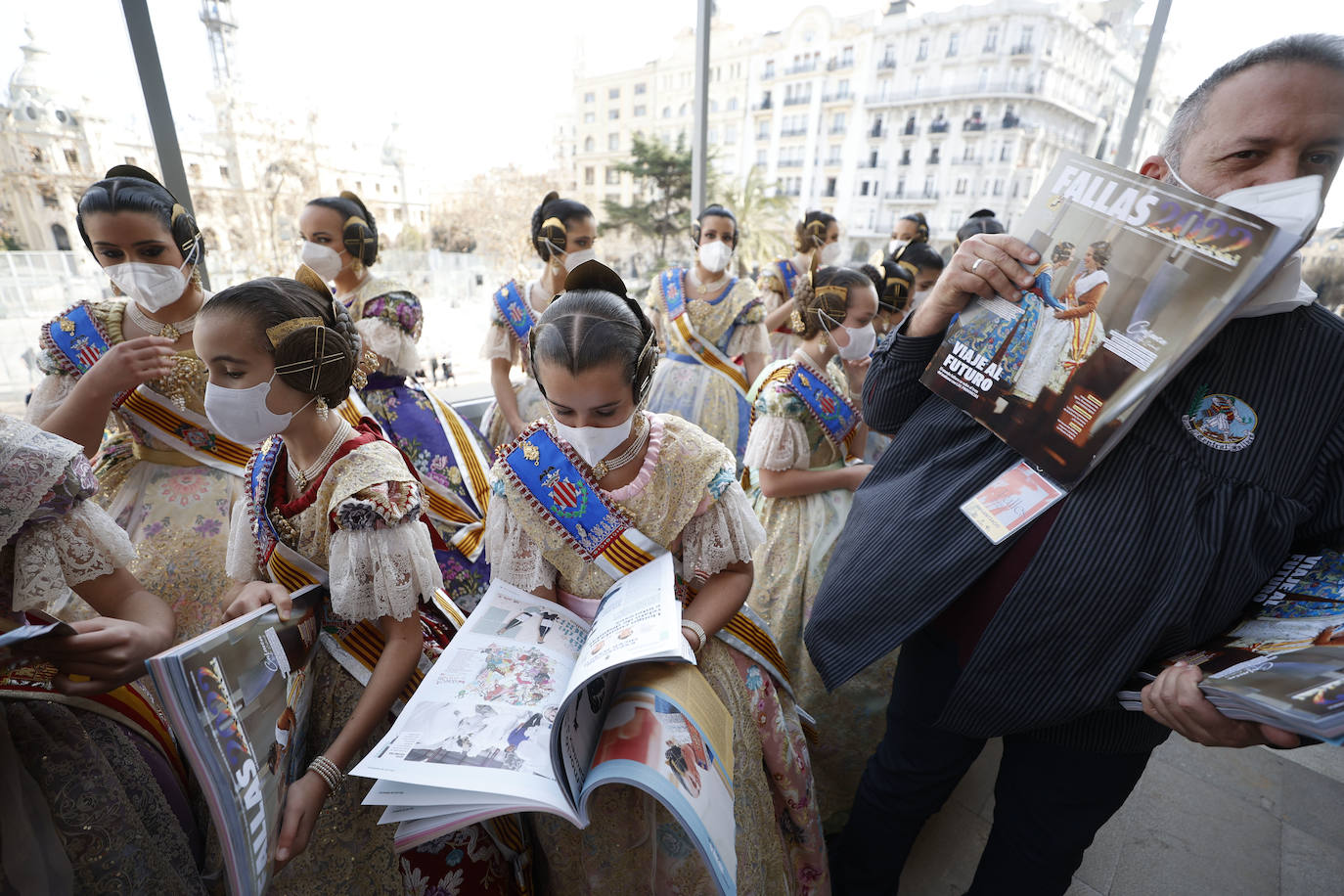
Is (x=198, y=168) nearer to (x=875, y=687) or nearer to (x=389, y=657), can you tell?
(x=389, y=657)

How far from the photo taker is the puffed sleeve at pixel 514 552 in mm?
1122

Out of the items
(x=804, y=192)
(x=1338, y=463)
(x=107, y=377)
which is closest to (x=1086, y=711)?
(x=1338, y=463)

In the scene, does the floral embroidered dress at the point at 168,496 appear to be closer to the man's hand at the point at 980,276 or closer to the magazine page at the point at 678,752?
the magazine page at the point at 678,752

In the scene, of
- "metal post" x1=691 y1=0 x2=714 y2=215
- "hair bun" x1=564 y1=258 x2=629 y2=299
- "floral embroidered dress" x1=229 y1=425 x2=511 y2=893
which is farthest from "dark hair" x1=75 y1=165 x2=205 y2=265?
"metal post" x1=691 y1=0 x2=714 y2=215

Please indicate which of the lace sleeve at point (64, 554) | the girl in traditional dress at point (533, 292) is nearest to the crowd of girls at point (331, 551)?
the lace sleeve at point (64, 554)

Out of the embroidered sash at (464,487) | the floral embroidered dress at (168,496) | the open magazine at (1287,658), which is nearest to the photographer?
the open magazine at (1287,658)

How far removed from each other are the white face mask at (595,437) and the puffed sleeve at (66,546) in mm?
756

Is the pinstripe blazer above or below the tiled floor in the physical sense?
above

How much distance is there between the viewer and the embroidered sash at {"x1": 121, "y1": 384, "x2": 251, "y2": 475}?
1.51 m

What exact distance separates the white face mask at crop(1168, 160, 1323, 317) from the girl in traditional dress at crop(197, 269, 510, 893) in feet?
4.29

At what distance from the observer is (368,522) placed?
101 cm

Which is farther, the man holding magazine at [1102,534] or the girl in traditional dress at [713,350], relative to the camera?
the girl in traditional dress at [713,350]

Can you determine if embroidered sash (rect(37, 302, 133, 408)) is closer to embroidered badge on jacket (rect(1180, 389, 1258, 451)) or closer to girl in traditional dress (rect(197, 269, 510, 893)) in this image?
girl in traditional dress (rect(197, 269, 510, 893))

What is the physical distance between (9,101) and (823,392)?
3.03m
